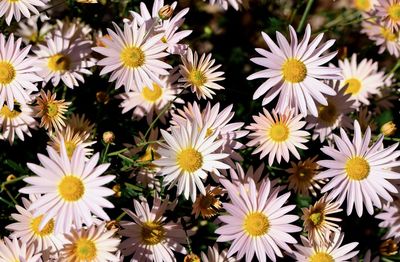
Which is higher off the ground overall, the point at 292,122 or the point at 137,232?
the point at 292,122

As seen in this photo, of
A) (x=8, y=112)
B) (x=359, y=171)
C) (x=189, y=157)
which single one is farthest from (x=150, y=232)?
(x=359, y=171)

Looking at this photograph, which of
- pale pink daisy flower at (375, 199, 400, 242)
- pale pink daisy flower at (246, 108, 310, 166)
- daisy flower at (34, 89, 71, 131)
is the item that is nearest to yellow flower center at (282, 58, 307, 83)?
pale pink daisy flower at (246, 108, 310, 166)

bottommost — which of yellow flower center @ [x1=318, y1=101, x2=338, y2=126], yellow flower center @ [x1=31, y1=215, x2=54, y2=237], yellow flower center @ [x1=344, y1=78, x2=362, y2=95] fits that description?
yellow flower center @ [x1=31, y1=215, x2=54, y2=237]

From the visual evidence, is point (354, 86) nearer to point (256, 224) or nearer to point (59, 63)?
point (256, 224)

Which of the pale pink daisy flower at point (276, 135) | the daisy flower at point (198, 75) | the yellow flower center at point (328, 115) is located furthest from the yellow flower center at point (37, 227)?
the yellow flower center at point (328, 115)

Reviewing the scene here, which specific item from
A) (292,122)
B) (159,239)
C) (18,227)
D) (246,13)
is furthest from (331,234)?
(246,13)

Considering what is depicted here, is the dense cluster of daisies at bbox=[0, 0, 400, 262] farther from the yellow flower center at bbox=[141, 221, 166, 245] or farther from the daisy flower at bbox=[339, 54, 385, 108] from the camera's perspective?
the daisy flower at bbox=[339, 54, 385, 108]

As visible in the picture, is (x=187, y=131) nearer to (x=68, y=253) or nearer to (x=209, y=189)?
(x=209, y=189)

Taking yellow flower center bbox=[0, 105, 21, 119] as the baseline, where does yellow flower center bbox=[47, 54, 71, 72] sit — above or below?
above
